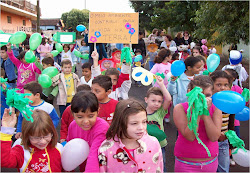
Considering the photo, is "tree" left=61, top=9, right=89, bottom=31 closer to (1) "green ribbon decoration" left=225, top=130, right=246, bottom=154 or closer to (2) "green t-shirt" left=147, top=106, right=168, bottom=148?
(2) "green t-shirt" left=147, top=106, right=168, bottom=148

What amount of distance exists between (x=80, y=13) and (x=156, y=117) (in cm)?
5509

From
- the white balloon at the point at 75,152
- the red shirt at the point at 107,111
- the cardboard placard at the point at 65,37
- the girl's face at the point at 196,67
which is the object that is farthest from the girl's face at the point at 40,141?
the cardboard placard at the point at 65,37

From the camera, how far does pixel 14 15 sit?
32.4 m

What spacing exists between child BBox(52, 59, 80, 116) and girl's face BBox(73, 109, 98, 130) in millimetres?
2590

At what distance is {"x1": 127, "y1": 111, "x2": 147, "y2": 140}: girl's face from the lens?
191 centimetres

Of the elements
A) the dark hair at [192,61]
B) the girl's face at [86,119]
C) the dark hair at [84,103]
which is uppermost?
the dark hair at [192,61]

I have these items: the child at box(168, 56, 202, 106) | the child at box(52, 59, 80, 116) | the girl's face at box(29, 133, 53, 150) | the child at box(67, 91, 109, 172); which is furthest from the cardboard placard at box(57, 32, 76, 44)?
the girl's face at box(29, 133, 53, 150)

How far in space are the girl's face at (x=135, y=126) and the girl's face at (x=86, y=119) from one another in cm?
45

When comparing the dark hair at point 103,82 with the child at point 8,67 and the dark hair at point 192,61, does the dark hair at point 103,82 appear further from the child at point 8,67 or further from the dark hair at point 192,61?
the child at point 8,67

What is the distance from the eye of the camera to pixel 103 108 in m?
3.01

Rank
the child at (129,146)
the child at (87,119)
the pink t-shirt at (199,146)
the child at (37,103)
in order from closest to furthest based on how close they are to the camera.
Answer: the child at (129,146), the child at (87,119), the pink t-shirt at (199,146), the child at (37,103)

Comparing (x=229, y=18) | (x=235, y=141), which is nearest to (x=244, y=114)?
(x=235, y=141)

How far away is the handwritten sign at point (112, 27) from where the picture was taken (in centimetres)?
477

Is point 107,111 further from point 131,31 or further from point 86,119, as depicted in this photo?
point 131,31
